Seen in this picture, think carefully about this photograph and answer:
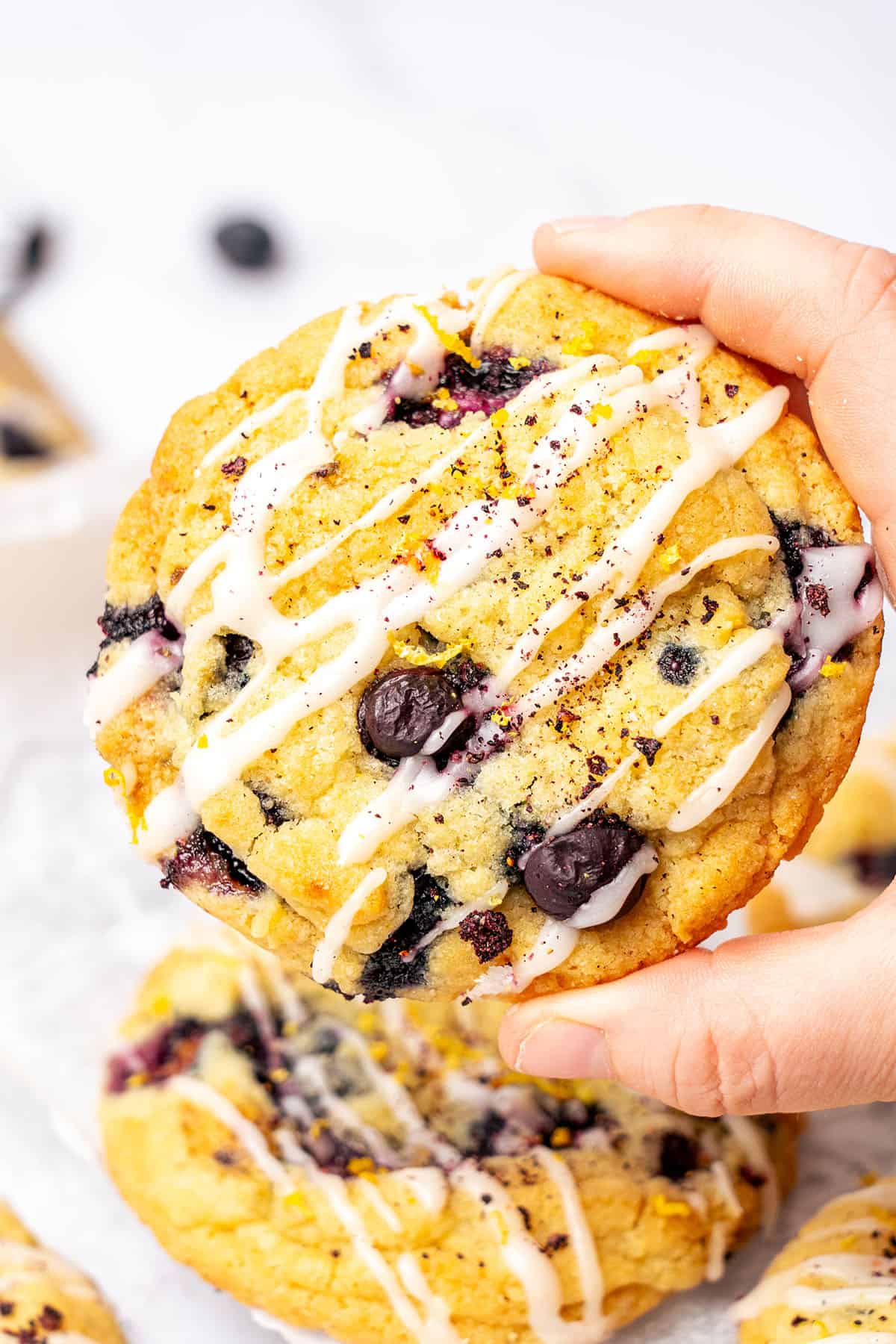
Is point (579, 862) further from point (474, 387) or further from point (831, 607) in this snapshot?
point (474, 387)

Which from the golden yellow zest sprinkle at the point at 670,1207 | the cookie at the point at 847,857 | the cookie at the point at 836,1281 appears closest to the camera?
the cookie at the point at 836,1281

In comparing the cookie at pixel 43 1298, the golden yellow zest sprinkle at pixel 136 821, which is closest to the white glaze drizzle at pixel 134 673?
the golden yellow zest sprinkle at pixel 136 821

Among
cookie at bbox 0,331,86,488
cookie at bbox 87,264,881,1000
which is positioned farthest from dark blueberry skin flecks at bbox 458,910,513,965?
cookie at bbox 0,331,86,488

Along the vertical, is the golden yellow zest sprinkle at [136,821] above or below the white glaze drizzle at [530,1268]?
above

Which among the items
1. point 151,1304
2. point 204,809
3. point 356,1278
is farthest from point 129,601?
point 151,1304

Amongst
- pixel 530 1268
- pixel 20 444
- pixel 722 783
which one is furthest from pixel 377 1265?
pixel 20 444

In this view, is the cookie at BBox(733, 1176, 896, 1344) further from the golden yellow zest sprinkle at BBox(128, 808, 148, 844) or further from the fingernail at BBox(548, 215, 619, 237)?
the fingernail at BBox(548, 215, 619, 237)

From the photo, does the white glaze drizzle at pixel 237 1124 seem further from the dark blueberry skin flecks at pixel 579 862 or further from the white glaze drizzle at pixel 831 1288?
the dark blueberry skin flecks at pixel 579 862

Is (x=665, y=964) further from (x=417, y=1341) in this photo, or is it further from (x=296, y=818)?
(x=417, y=1341)

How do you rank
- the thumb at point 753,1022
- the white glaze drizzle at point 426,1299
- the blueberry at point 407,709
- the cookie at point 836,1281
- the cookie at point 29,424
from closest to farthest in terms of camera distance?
the blueberry at point 407,709 < the thumb at point 753,1022 < the cookie at point 836,1281 < the white glaze drizzle at point 426,1299 < the cookie at point 29,424
